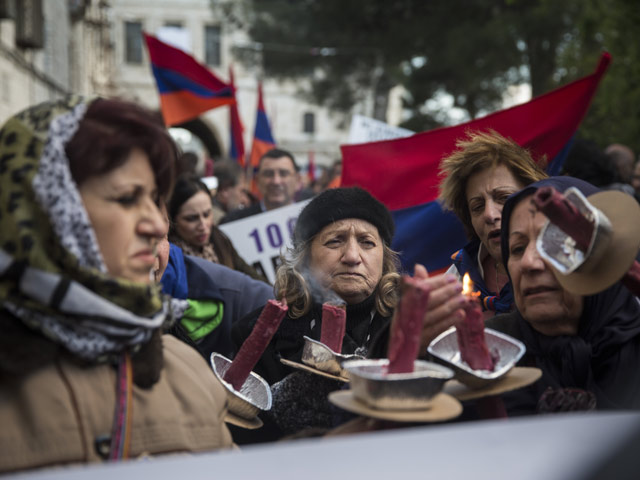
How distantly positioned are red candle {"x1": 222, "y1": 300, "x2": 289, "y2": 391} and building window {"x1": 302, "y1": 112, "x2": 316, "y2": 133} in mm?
53141

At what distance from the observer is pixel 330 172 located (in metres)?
9.60

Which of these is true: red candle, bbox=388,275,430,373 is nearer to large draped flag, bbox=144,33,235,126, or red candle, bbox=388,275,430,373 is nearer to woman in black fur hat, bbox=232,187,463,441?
woman in black fur hat, bbox=232,187,463,441

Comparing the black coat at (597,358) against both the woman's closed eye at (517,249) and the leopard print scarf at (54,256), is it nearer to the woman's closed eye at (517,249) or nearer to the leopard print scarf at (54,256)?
the woman's closed eye at (517,249)

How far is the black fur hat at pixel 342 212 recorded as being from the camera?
3312 millimetres

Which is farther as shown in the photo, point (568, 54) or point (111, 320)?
point (568, 54)

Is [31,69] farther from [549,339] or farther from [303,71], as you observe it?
[549,339]

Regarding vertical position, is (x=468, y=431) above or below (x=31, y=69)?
above

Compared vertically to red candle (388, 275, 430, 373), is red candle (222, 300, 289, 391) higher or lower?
lower

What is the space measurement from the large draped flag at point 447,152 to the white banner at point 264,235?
3.48 feet

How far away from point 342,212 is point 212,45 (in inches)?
2058

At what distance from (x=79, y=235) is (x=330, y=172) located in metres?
7.95

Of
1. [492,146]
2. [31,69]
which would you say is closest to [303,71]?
[31,69]

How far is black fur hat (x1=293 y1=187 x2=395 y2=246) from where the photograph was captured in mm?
3312

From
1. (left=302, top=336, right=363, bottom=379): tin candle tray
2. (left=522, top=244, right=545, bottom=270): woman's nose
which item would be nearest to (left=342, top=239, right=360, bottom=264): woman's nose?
(left=302, top=336, right=363, bottom=379): tin candle tray
